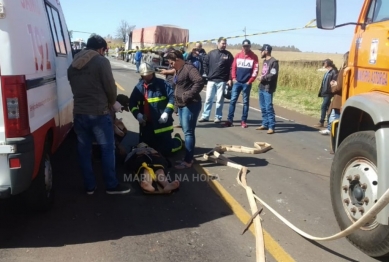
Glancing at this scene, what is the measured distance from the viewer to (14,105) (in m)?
3.70

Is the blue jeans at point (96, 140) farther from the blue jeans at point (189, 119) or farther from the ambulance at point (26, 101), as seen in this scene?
the blue jeans at point (189, 119)

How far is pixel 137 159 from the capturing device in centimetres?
605

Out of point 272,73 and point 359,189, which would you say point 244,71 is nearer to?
point 272,73

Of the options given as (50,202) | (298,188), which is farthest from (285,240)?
(50,202)

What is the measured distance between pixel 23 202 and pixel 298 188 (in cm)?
343

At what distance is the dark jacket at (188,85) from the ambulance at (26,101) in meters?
1.96

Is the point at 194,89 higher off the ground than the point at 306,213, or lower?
higher

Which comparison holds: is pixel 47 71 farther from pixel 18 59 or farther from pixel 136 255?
pixel 136 255

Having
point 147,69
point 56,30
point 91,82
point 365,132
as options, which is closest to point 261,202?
point 365,132

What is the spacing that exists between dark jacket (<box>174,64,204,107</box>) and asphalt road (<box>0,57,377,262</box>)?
41.0 inches

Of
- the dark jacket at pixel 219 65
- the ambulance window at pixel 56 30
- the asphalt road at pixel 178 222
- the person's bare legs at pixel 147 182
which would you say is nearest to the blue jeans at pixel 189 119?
the asphalt road at pixel 178 222

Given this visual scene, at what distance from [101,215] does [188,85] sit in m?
2.50

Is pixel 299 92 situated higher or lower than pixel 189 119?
lower

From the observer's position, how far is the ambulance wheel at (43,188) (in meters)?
4.41
